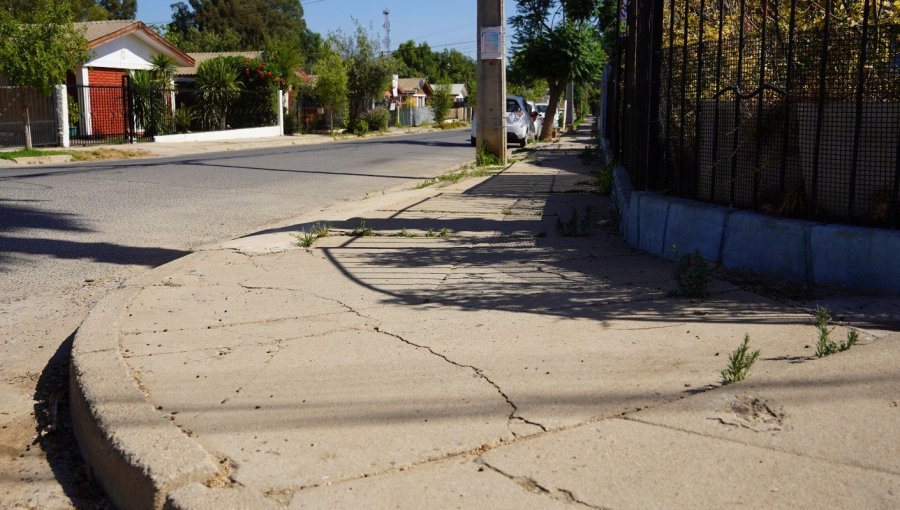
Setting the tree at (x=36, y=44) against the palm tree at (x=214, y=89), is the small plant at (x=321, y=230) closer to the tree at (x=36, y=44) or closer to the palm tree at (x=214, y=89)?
the tree at (x=36, y=44)

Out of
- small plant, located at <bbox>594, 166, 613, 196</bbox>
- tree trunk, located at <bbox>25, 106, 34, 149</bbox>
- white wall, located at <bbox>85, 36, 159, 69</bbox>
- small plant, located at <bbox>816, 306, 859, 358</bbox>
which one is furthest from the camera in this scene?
white wall, located at <bbox>85, 36, 159, 69</bbox>

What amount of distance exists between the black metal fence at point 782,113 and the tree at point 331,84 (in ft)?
129

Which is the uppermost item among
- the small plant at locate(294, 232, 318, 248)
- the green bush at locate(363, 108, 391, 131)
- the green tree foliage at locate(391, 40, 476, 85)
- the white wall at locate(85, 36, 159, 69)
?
the green tree foliage at locate(391, 40, 476, 85)

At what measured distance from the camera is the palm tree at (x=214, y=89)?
36.6 m

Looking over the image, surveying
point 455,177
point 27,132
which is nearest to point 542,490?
point 455,177

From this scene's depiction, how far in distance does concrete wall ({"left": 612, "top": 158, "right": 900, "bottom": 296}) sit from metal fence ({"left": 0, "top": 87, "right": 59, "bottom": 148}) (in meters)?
23.1

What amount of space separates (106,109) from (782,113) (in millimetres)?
29505

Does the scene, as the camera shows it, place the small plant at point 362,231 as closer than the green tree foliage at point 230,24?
Yes

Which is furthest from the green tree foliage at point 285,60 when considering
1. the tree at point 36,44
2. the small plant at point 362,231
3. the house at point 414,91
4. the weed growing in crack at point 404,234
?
the house at point 414,91

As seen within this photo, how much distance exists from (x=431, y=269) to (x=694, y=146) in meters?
2.31

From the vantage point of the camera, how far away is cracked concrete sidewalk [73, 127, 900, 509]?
303 cm

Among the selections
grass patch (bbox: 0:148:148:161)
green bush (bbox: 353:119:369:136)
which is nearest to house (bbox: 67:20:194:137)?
grass patch (bbox: 0:148:148:161)

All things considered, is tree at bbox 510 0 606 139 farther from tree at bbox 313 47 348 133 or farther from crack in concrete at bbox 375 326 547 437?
crack in concrete at bbox 375 326 547 437

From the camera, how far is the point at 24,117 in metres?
25.9
